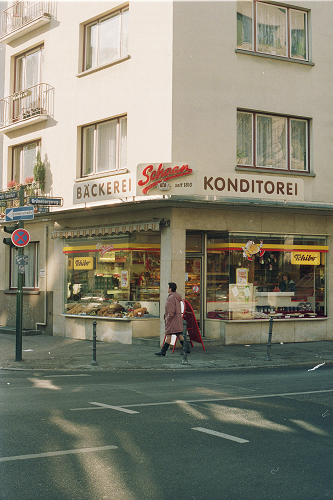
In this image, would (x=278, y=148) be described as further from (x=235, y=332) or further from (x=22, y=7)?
(x=22, y=7)

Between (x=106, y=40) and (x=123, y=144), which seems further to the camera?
(x=106, y=40)

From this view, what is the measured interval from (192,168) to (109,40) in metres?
5.94

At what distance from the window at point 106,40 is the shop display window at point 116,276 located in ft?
18.5

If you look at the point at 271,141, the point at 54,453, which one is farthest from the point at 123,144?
the point at 54,453

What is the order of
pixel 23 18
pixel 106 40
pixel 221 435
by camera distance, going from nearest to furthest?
pixel 221 435
pixel 106 40
pixel 23 18

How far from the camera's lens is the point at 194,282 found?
16.8 m

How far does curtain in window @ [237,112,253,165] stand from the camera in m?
16.6

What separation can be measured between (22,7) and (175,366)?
16.0 m

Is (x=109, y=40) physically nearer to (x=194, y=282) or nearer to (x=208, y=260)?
(x=208, y=260)

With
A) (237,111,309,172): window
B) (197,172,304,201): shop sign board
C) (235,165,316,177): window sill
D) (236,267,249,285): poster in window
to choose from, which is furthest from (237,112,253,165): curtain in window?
(236,267,249,285): poster in window

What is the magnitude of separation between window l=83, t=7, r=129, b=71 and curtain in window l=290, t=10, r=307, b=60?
200 inches

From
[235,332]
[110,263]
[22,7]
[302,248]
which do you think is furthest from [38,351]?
[22,7]

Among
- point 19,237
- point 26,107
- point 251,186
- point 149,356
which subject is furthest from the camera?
point 26,107

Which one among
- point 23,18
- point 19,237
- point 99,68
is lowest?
point 19,237
